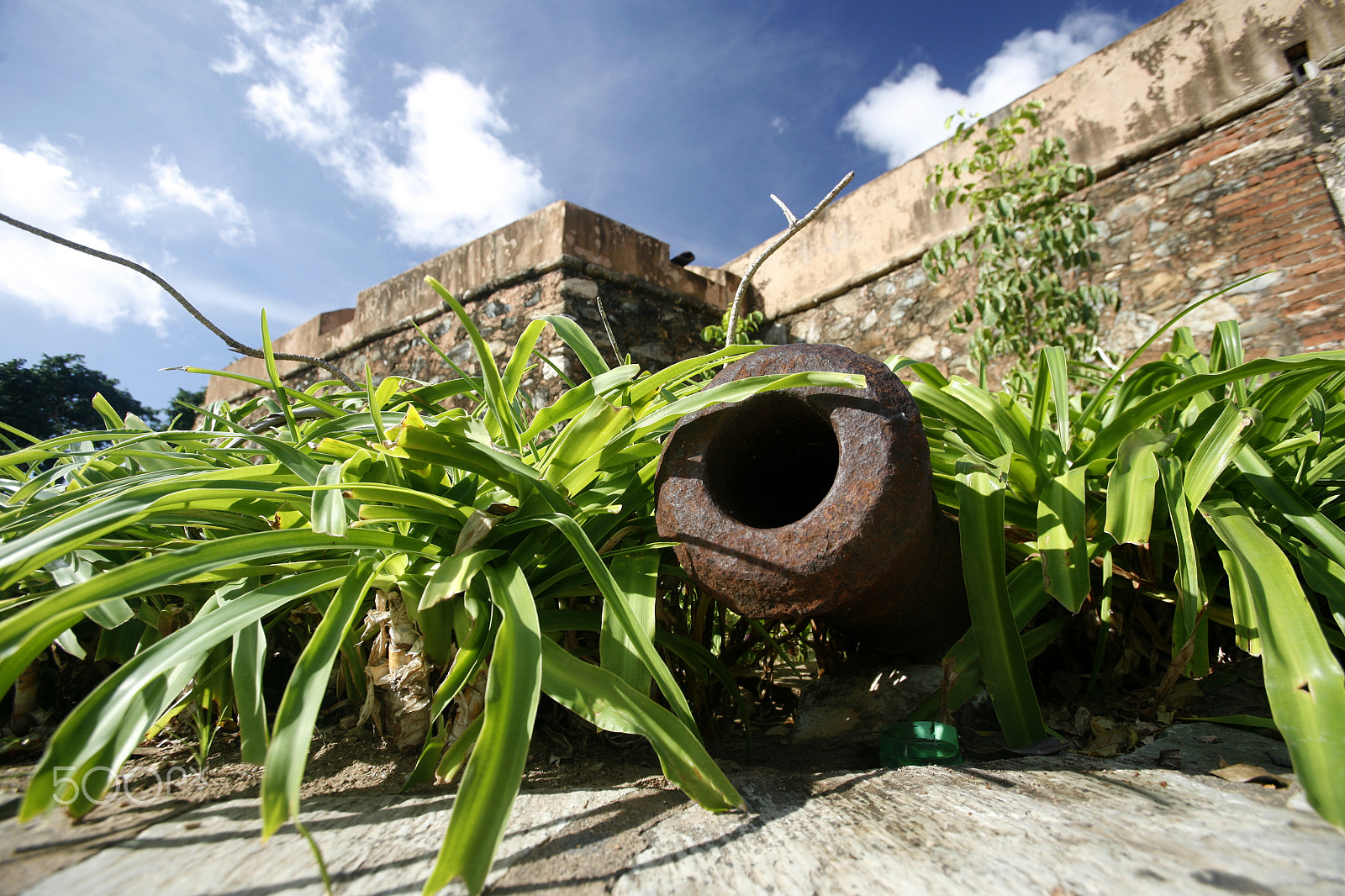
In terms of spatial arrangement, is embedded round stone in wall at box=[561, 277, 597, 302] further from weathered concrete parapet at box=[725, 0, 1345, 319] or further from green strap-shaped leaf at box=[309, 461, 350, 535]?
green strap-shaped leaf at box=[309, 461, 350, 535]

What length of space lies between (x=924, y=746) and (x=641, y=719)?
Result: 57 centimetres

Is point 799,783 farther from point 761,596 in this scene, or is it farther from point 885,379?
point 885,379

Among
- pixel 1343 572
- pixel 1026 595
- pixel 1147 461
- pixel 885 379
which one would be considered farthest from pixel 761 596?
pixel 1343 572

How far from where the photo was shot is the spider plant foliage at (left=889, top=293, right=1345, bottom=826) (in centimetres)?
93

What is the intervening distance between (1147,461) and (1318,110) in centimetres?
362

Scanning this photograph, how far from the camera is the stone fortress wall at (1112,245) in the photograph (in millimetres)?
3254

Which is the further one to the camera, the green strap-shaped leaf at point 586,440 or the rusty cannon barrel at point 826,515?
the green strap-shaped leaf at point 586,440

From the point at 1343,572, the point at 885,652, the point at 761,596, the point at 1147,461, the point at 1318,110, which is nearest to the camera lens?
the point at 761,596

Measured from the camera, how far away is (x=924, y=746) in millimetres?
1068

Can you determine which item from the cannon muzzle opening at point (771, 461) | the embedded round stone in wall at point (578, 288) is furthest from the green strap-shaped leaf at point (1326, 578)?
the embedded round stone in wall at point (578, 288)

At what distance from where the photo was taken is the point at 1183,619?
1.00 metres

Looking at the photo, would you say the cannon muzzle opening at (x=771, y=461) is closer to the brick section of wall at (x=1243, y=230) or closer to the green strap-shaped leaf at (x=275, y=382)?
the green strap-shaped leaf at (x=275, y=382)

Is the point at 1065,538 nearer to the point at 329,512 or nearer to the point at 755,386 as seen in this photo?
the point at 755,386

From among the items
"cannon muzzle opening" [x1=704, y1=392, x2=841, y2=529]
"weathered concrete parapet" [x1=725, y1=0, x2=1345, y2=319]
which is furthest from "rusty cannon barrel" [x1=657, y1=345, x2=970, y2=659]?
"weathered concrete parapet" [x1=725, y1=0, x2=1345, y2=319]
